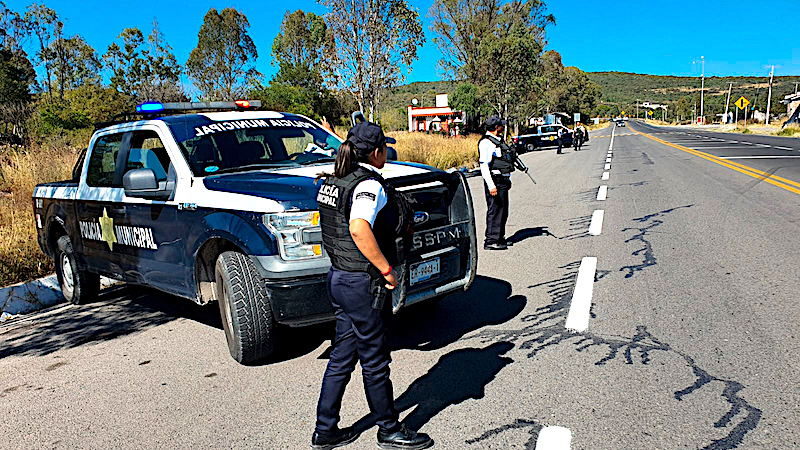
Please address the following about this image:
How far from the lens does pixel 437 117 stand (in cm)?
6016

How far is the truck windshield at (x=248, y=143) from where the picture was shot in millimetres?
5098

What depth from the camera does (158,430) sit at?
3.52m

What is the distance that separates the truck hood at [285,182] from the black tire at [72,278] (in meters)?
2.50

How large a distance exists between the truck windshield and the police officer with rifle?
2.73 meters

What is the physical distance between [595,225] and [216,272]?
6.94 meters

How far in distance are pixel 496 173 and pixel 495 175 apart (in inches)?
1.2

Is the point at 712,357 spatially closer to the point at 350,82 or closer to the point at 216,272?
the point at 216,272

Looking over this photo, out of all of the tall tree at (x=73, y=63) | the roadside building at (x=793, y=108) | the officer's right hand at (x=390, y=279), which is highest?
the tall tree at (x=73, y=63)

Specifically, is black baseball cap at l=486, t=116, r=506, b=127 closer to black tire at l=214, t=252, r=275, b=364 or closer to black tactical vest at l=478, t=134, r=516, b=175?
black tactical vest at l=478, t=134, r=516, b=175

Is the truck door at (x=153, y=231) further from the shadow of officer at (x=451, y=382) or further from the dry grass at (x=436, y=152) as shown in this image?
the dry grass at (x=436, y=152)

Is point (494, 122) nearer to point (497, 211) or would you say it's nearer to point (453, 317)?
point (497, 211)

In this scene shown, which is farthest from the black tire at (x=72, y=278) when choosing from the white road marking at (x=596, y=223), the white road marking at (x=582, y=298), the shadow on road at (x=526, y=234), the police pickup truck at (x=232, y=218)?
the white road marking at (x=596, y=223)

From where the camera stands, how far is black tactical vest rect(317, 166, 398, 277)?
2.94 metres

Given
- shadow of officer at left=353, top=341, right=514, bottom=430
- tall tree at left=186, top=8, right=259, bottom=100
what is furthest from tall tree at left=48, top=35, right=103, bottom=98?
shadow of officer at left=353, top=341, right=514, bottom=430
